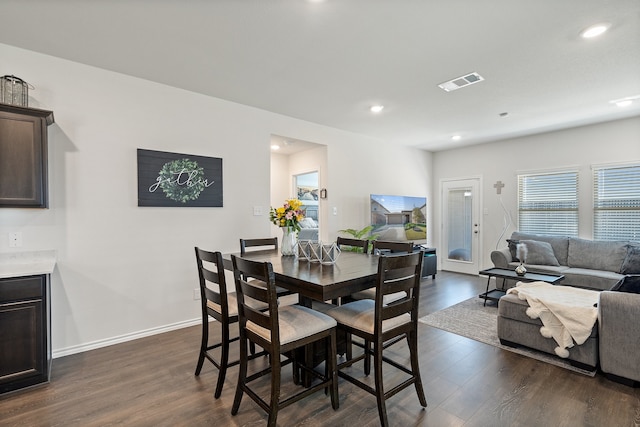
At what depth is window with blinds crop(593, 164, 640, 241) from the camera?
4.46m

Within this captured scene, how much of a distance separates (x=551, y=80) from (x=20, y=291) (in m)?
4.95

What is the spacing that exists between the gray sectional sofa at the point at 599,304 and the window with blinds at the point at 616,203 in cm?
39

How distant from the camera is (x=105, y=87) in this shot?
2912 mm

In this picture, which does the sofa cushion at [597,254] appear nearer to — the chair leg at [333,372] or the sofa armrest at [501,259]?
the sofa armrest at [501,259]

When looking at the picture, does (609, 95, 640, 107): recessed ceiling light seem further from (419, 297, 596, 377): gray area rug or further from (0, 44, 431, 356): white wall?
(0, 44, 431, 356): white wall

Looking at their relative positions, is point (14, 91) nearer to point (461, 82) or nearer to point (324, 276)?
point (324, 276)

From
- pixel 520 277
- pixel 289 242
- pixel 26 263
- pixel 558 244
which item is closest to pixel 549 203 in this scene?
pixel 558 244

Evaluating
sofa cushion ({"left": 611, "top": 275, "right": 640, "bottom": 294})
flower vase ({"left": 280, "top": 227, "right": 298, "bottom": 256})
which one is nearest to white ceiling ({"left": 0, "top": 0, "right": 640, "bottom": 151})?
flower vase ({"left": 280, "top": 227, "right": 298, "bottom": 256})

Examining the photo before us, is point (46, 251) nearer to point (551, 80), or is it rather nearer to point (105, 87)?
point (105, 87)

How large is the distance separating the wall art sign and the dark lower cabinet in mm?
1130

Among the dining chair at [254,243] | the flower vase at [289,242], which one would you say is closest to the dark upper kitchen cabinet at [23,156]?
the dining chair at [254,243]

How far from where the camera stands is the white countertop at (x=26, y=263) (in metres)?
2.14

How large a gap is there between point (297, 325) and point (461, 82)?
9.60 ft

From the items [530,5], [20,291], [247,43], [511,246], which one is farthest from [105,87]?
[511,246]
